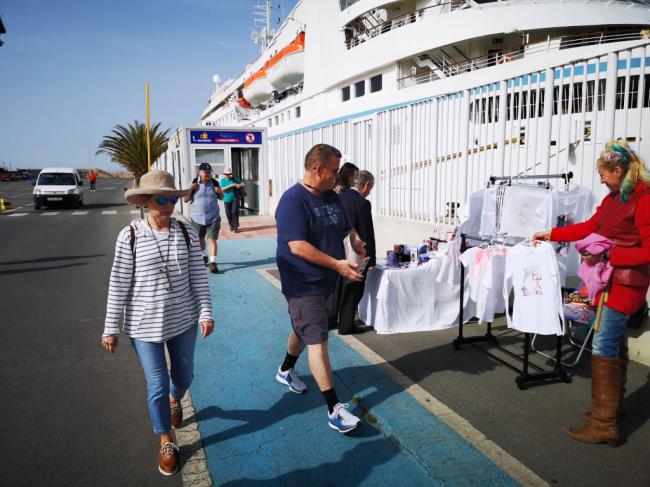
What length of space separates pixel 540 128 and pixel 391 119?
126 inches

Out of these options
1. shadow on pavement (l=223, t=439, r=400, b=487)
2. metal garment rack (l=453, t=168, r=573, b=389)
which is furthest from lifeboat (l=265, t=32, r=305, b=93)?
shadow on pavement (l=223, t=439, r=400, b=487)

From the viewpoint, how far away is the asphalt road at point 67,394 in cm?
286

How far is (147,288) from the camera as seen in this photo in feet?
9.15

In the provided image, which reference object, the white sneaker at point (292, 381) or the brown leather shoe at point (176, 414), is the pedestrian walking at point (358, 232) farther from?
the brown leather shoe at point (176, 414)

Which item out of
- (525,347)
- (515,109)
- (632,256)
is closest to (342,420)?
(525,347)

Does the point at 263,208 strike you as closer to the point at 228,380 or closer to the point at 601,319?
the point at 228,380

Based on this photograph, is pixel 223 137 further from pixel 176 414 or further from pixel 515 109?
pixel 176 414

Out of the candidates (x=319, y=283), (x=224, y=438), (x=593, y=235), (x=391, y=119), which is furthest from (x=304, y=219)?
(x=391, y=119)

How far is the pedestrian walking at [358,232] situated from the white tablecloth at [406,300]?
19 cm

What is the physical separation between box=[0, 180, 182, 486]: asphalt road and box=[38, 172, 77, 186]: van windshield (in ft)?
57.5

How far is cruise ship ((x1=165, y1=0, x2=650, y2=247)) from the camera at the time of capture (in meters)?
5.12

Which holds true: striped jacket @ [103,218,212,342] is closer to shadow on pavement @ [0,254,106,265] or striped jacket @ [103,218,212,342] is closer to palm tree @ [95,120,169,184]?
shadow on pavement @ [0,254,106,265]

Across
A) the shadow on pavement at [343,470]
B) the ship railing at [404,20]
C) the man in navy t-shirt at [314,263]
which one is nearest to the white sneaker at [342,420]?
the man in navy t-shirt at [314,263]

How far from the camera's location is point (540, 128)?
5473 millimetres
